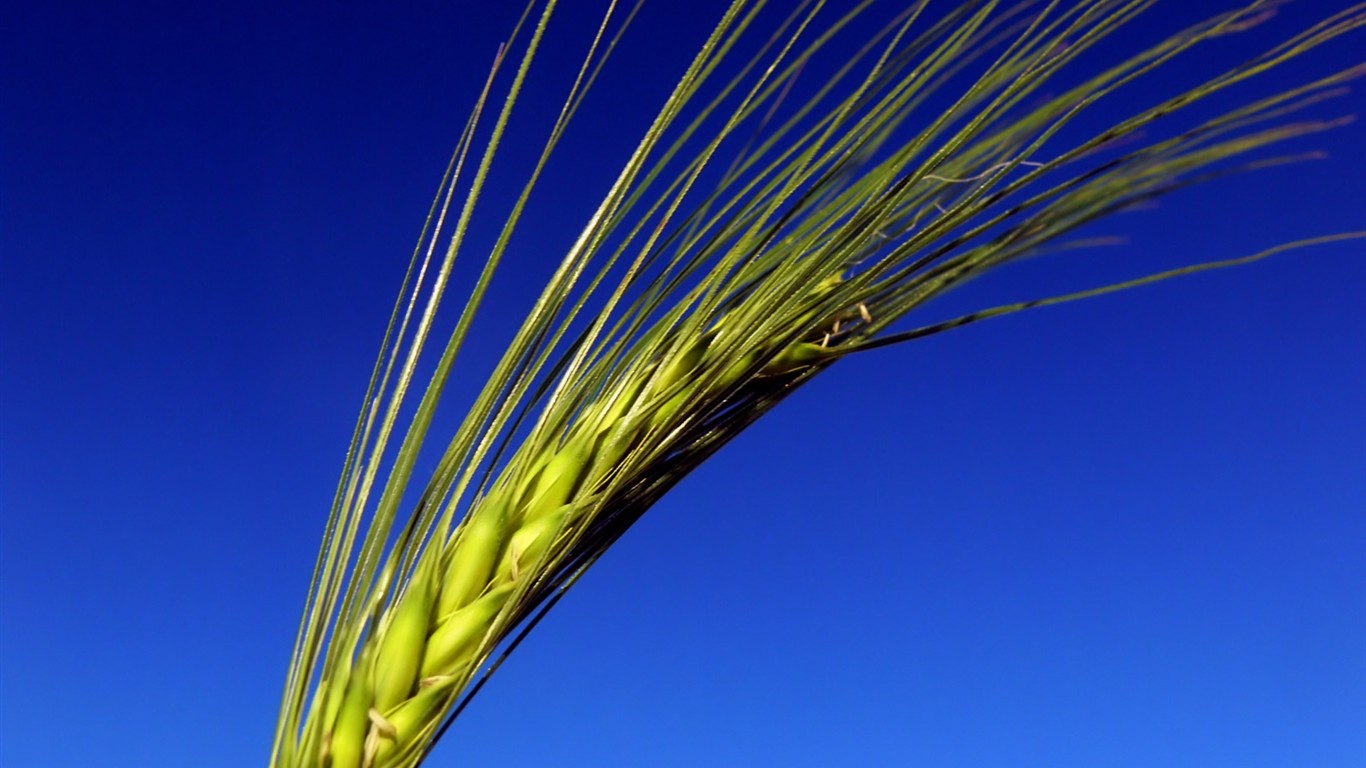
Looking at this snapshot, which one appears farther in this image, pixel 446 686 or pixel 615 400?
pixel 615 400

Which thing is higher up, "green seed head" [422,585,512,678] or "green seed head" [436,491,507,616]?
"green seed head" [436,491,507,616]

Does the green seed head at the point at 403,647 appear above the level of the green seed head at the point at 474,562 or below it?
below

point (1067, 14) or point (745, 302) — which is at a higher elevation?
point (1067, 14)

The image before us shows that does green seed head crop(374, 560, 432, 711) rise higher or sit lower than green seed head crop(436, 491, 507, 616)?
lower

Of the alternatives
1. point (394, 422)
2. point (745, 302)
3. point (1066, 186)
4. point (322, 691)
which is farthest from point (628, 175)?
point (322, 691)

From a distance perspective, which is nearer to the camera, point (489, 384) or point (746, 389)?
point (489, 384)

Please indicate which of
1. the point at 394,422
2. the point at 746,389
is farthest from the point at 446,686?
the point at 746,389

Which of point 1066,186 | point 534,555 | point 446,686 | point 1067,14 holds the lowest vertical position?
point 446,686

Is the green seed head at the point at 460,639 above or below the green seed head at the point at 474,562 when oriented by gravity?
below

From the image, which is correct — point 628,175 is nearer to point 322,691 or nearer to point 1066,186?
point 1066,186

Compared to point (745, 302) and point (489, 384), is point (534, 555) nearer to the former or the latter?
point (489, 384)
